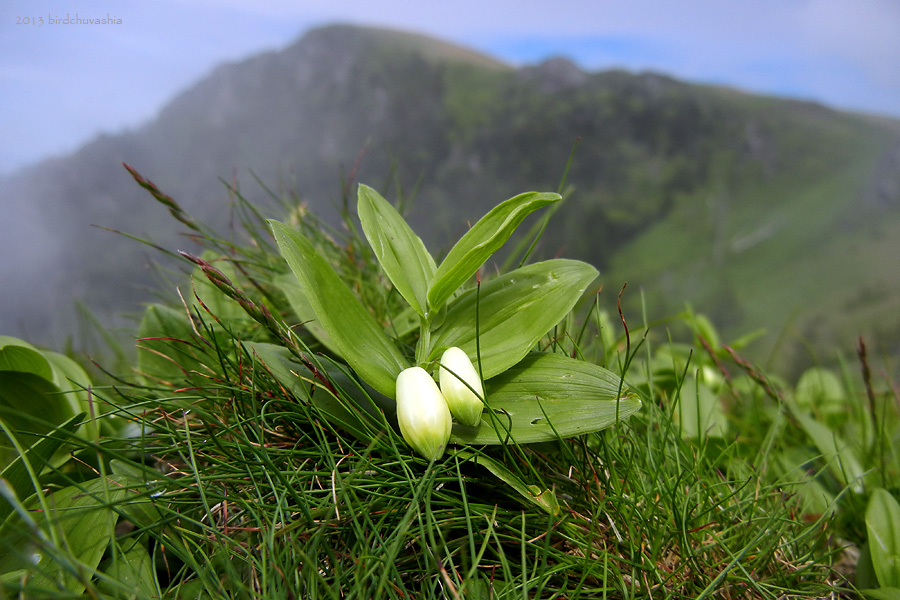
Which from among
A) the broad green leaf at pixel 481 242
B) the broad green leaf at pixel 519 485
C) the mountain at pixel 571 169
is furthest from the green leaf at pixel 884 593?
the mountain at pixel 571 169

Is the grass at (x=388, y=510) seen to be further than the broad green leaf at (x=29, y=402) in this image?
No

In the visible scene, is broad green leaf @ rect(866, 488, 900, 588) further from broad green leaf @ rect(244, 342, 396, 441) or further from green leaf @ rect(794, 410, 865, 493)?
broad green leaf @ rect(244, 342, 396, 441)

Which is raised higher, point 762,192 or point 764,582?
point 764,582

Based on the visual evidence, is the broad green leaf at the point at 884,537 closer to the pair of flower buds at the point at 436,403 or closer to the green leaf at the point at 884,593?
the green leaf at the point at 884,593

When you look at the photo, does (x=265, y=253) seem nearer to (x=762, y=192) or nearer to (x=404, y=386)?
(x=404, y=386)

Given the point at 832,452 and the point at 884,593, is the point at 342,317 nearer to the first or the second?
the point at 884,593

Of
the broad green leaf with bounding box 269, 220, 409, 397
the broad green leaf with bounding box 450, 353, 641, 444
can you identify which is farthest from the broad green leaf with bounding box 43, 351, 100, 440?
the broad green leaf with bounding box 450, 353, 641, 444

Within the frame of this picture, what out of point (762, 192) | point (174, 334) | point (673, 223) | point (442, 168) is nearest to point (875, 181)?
point (762, 192)
